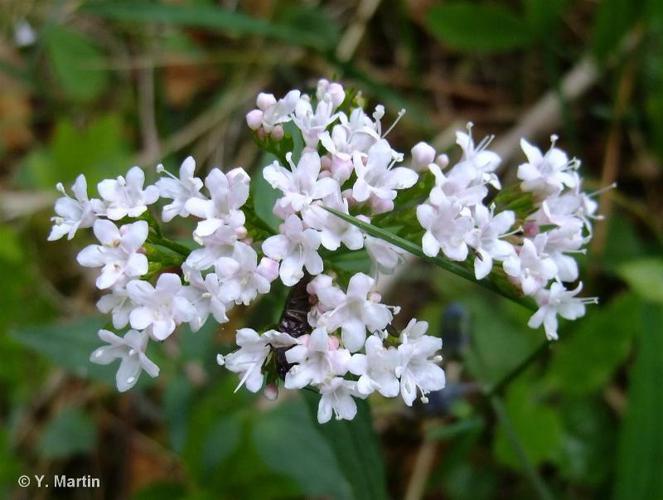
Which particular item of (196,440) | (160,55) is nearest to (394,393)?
(196,440)

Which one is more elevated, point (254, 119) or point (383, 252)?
point (254, 119)

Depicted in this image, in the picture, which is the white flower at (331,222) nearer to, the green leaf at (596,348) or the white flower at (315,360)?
the white flower at (315,360)

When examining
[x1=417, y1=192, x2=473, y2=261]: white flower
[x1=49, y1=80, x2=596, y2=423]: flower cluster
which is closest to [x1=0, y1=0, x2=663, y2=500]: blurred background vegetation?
[x1=49, y1=80, x2=596, y2=423]: flower cluster

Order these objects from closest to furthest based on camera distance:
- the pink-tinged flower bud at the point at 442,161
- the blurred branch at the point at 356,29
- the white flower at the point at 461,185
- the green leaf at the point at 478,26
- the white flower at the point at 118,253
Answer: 1. the white flower at the point at 118,253
2. the white flower at the point at 461,185
3. the pink-tinged flower bud at the point at 442,161
4. the green leaf at the point at 478,26
5. the blurred branch at the point at 356,29

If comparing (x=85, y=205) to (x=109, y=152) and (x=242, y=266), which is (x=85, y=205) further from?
(x=109, y=152)

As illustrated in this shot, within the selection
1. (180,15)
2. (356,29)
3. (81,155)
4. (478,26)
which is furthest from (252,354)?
(356,29)

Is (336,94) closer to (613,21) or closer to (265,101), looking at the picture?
(265,101)

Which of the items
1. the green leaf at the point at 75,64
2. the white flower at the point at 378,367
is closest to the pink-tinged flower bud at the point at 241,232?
the white flower at the point at 378,367
